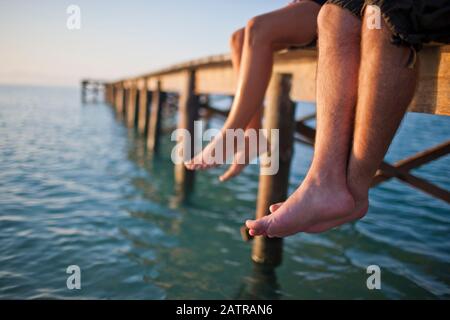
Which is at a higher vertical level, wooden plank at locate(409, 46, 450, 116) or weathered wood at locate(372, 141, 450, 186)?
wooden plank at locate(409, 46, 450, 116)

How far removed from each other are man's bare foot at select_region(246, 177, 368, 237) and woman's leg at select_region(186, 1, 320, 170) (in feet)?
2.55

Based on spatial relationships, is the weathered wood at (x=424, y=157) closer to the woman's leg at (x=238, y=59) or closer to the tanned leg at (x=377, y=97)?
the woman's leg at (x=238, y=59)

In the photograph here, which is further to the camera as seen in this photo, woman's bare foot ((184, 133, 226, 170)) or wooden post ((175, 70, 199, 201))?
wooden post ((175, 70, 199, 201))

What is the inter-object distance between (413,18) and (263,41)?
0.98 metres

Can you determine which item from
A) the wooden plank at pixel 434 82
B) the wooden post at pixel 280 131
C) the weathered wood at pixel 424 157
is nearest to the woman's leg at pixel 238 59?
the wooden post at pixel 280 131

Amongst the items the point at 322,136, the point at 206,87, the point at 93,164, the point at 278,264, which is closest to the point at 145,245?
the point at 278,264

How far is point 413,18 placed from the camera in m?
1.20

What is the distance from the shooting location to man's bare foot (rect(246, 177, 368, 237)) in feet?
Answer: 4.57

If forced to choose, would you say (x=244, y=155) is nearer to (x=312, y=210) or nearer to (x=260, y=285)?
(x=312, y=210)

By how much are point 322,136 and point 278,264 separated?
2270 millimetres

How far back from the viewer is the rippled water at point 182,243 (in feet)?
10.3

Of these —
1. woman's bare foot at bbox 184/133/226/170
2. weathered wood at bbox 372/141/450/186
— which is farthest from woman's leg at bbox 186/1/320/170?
weathered wood at bbox 372/141/450/186

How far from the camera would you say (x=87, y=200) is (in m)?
5.29

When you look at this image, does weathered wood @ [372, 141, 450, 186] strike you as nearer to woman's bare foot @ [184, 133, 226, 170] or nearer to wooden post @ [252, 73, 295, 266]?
wooden post @ [252, 73, 295, 266]
